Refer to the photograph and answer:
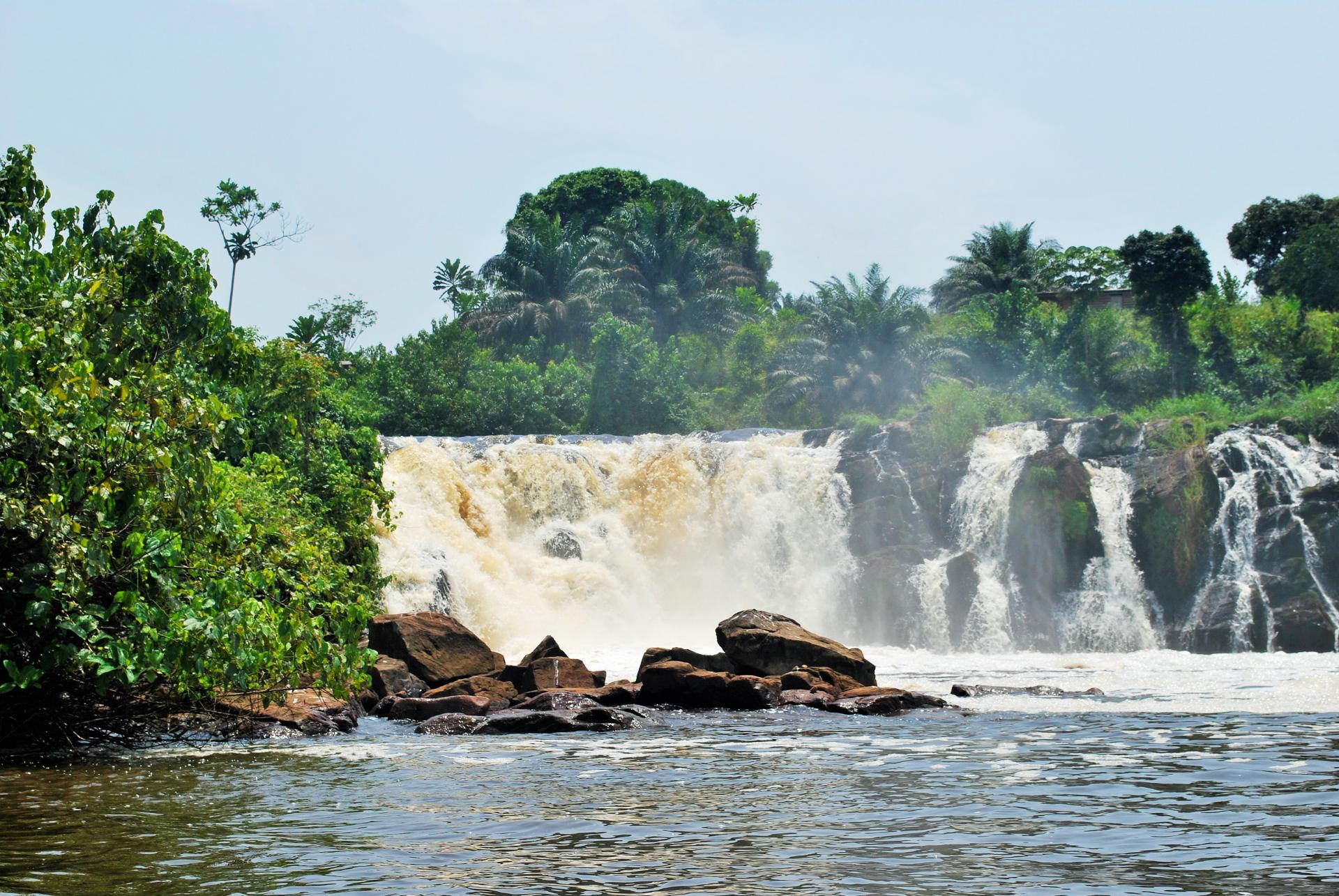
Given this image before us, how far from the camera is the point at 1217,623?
27.6 m

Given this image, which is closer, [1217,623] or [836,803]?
[836,803]

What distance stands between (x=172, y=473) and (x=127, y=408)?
0.84 m

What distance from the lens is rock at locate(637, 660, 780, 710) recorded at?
1873cm

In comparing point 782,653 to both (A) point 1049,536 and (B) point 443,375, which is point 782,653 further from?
(B) point 443,375

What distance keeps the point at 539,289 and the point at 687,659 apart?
37.2 m

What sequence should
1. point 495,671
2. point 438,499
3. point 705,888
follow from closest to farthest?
1. point 705,888
2. point 495,671
3. point 438,499

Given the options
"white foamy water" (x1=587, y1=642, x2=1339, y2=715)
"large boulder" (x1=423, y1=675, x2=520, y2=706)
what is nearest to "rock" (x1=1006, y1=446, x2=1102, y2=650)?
"white foamy water" (x1=587, y1=642, x2=1339, y2=715)

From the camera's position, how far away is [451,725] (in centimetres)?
1648

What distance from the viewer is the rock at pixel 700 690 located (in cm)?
1873

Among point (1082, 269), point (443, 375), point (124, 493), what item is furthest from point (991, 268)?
point (124, 493)

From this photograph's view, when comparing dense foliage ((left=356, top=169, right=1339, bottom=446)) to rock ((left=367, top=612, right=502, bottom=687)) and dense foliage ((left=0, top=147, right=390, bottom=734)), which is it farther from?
dense foliage ((left=0, top=147, right=390, bottom=734))

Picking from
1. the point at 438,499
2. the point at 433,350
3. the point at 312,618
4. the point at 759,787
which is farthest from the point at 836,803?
the point at 433,350

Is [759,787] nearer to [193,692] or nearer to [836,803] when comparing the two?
[836,803]

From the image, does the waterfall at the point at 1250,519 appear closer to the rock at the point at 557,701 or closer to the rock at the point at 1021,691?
the rock at the point at 1021,691
